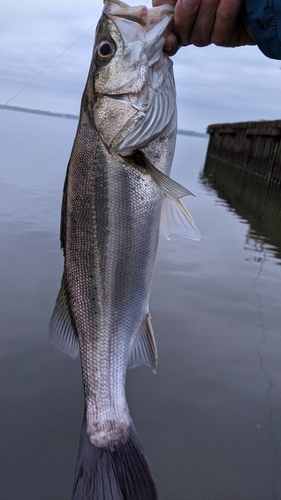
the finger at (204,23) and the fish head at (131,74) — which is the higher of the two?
the finger at (204,23)

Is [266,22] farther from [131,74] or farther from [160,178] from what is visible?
[160,178]

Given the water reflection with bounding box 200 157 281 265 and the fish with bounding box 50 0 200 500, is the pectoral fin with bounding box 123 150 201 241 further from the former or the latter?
the water reflection with bounding box 200 157 281 265

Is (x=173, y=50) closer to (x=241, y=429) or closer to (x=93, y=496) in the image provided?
(x=93, y=496)

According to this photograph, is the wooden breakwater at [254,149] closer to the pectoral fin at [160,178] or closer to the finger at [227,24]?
the finger at [227,24]

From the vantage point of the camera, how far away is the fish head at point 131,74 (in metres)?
2.41

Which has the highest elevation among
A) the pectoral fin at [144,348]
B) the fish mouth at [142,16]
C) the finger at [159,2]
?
the finger at [159,2]

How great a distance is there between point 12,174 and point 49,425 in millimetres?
11037

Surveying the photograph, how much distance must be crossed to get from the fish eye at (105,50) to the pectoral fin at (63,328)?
1148mm

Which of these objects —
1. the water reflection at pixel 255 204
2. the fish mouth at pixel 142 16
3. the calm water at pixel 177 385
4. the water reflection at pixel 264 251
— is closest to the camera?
the fish mouth at pixel 142 16

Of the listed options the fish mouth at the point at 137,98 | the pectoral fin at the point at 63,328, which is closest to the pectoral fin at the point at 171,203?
the fish mouth at the point at 137,98

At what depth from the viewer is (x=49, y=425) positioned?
3518mm

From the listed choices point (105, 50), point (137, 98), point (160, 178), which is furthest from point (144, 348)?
point (105, 50)

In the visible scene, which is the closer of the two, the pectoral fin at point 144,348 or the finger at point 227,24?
the finger at point 227,24

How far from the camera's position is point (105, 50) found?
98.5 inches
